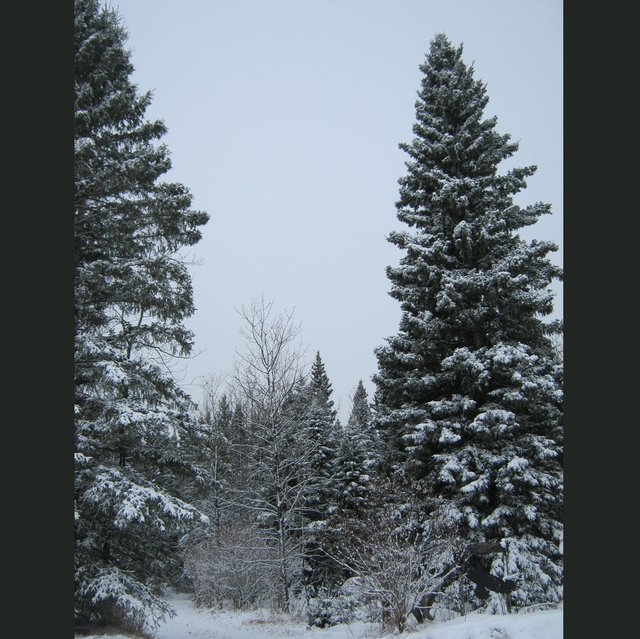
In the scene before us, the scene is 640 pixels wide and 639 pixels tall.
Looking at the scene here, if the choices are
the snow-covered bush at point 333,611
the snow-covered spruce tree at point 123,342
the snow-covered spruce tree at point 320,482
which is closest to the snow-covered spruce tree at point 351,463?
the snow-covered spruce tree at point 320,482

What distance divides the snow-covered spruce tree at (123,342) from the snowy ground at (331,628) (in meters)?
1.74

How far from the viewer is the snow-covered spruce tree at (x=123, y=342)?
8.54 m

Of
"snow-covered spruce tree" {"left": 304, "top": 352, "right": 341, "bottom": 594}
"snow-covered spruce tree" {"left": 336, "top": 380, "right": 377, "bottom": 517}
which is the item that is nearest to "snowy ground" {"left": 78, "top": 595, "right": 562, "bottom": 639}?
"snow-covered spruce tree" {"left": 304, "top": 352, "right": 341, "bottom": 594}

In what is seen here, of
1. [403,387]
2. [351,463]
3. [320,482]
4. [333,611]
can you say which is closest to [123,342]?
[403,387]

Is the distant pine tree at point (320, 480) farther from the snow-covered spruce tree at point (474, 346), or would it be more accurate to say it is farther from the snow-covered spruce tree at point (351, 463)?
the snow-covered spruce tree at point (474, 346)

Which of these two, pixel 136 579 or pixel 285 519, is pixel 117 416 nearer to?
pixel 136 579

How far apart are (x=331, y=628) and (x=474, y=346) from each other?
821cm

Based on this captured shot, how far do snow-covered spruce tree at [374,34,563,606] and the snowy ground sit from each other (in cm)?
271

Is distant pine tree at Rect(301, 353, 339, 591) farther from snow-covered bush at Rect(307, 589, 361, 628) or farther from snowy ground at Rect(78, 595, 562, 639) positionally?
snow-covered bush at Rect(307, 589, 361, 628)

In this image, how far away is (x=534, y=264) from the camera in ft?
42.9

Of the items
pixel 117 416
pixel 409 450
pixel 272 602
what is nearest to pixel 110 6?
pixel 117 416

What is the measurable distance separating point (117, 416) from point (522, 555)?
8.82m

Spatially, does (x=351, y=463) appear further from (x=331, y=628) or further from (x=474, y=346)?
(x=474, y=346)

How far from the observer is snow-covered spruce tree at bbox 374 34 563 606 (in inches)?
420
